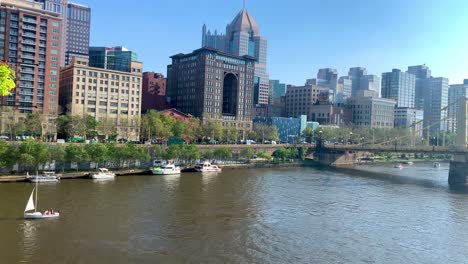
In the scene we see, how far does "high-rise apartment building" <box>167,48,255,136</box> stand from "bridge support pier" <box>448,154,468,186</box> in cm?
9365

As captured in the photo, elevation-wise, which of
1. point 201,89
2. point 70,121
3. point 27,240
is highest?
point 201,89

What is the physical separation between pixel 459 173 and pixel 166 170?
59.9 meters

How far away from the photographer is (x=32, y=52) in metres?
126

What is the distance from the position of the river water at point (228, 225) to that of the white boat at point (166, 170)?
10.9m

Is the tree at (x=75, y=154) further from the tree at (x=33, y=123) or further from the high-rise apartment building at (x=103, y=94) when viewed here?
the high-rise apartment building at (x=103, y=94)

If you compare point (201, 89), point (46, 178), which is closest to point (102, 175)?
point (46, 178)

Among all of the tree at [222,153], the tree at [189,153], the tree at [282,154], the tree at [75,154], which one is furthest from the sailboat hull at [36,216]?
the tree at [282,154]

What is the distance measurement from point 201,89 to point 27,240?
137661 millimetres

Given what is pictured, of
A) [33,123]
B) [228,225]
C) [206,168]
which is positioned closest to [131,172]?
[206,168]

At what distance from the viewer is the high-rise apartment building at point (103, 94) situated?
444 feet

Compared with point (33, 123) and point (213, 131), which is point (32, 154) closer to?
point (33, 123)

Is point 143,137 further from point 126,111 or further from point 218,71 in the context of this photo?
point 218,71

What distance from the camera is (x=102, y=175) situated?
78938 millimetres

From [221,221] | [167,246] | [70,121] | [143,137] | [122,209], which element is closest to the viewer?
[167,246]
